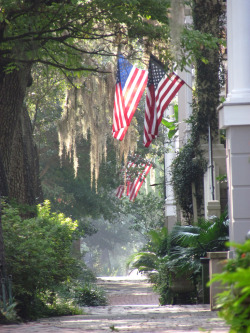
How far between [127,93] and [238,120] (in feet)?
25.6

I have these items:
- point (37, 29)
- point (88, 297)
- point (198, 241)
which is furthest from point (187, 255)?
point (37, 29)

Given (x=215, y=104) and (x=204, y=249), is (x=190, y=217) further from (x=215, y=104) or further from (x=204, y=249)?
(x=204, y=249)

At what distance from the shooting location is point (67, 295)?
11516 millimetres

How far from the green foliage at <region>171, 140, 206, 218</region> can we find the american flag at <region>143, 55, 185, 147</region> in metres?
1.12

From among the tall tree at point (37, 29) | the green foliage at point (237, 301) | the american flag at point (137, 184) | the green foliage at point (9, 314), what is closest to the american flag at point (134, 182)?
the american flag at point (137, 184)

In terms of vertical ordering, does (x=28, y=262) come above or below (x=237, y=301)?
below

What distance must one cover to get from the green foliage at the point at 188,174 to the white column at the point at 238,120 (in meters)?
6.66

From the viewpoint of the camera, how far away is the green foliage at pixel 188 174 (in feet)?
55.3

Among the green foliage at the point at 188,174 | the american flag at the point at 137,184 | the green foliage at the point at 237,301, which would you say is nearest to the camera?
the green foliage at the point at 237,301

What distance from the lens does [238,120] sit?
30.7 feet

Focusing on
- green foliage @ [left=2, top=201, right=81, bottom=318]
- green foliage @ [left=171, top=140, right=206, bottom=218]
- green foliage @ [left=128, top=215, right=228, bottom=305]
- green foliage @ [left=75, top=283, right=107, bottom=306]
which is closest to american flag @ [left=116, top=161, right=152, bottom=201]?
green foliage @ [left=171, top=140, right=206, bottom=218]

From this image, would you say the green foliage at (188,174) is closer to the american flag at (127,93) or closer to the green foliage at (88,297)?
the american flag at (127,93)

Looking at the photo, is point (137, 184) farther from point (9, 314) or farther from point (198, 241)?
point (9, 314)

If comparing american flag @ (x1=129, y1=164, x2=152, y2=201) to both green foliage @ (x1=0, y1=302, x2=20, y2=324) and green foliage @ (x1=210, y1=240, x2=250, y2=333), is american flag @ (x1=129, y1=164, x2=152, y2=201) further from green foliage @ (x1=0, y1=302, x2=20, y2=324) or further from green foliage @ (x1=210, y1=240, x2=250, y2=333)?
green foliage @ (x1=210, y1=240, x2=250, y2=333)
